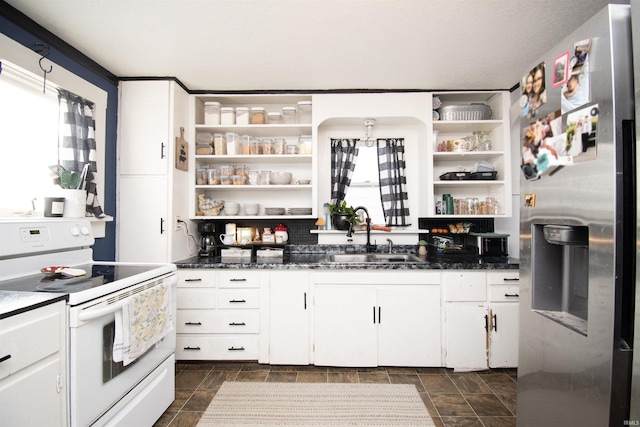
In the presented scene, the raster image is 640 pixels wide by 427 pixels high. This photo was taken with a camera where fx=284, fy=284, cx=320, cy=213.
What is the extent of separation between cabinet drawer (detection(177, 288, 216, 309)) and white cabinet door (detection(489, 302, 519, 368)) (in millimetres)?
2391

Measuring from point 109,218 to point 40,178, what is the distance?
19.8 inches

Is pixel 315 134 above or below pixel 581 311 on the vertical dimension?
above

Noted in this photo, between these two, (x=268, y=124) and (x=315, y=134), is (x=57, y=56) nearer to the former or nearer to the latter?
(x=268, y=124)

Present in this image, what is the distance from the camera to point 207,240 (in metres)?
2.93

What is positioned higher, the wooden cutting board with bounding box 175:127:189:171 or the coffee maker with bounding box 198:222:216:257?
the wooden cutting board with bounding box 175:127:189:171

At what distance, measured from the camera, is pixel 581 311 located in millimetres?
1245

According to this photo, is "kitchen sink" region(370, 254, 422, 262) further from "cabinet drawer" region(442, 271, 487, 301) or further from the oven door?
the oven door

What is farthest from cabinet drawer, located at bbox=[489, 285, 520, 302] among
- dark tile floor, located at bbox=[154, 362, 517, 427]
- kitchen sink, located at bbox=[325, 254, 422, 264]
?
kitchen sink, located at bbox=[325, 254, 422, 264]

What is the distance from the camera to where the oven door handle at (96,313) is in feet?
4.10

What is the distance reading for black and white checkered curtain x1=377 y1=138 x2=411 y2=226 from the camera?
3.10 metres

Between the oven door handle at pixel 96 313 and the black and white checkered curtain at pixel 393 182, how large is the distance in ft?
8.12

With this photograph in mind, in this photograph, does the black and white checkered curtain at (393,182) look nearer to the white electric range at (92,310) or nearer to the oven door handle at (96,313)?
the white electric range at (92,310)

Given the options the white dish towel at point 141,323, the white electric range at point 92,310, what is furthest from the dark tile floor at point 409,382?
the white dish towel at point 141,323

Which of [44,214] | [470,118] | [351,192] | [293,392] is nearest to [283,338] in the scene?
[293,392]
